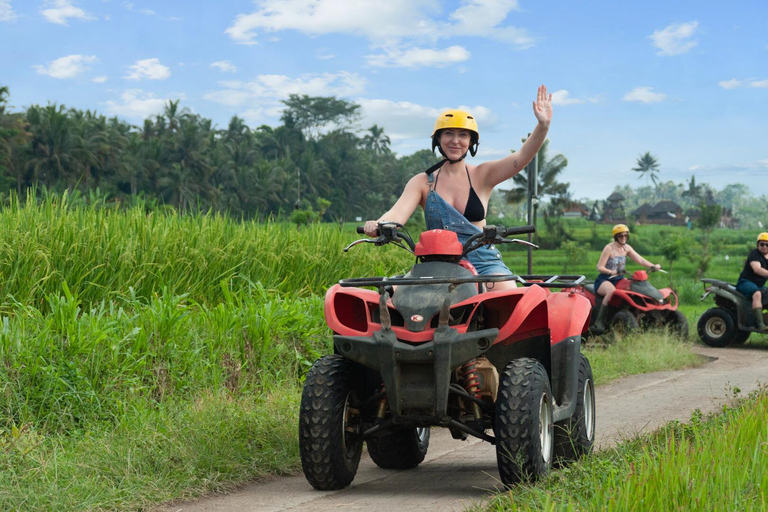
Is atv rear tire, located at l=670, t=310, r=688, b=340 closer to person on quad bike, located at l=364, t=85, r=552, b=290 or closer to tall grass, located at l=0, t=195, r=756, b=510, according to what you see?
tall grass, located at l=0, t=195, r=756, b=510

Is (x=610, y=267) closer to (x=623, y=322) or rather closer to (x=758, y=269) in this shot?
(x=623, y=322)

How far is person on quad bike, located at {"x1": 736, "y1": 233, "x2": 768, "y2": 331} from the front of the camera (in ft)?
53.2

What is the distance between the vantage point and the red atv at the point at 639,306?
15.9 meters

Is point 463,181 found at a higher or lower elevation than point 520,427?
higher

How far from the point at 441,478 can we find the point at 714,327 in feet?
41.1

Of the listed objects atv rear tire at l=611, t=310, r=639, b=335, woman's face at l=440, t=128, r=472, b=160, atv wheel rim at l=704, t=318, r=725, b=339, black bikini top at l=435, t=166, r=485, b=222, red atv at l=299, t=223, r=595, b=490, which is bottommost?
atv wheel rim at l=704, t=318, r=725, b=339

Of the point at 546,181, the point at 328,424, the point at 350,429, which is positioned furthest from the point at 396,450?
the point at 546,181

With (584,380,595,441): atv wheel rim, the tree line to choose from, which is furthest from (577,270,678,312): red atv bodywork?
the tree line

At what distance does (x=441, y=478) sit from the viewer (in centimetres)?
564

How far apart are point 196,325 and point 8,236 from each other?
74.4 inches

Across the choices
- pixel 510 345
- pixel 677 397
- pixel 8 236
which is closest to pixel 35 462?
pixel 510 345

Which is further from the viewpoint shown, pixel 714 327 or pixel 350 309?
pixel 714 327

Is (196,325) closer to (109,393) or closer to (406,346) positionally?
(109,393)

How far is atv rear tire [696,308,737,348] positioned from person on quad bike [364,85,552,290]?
11966mm
